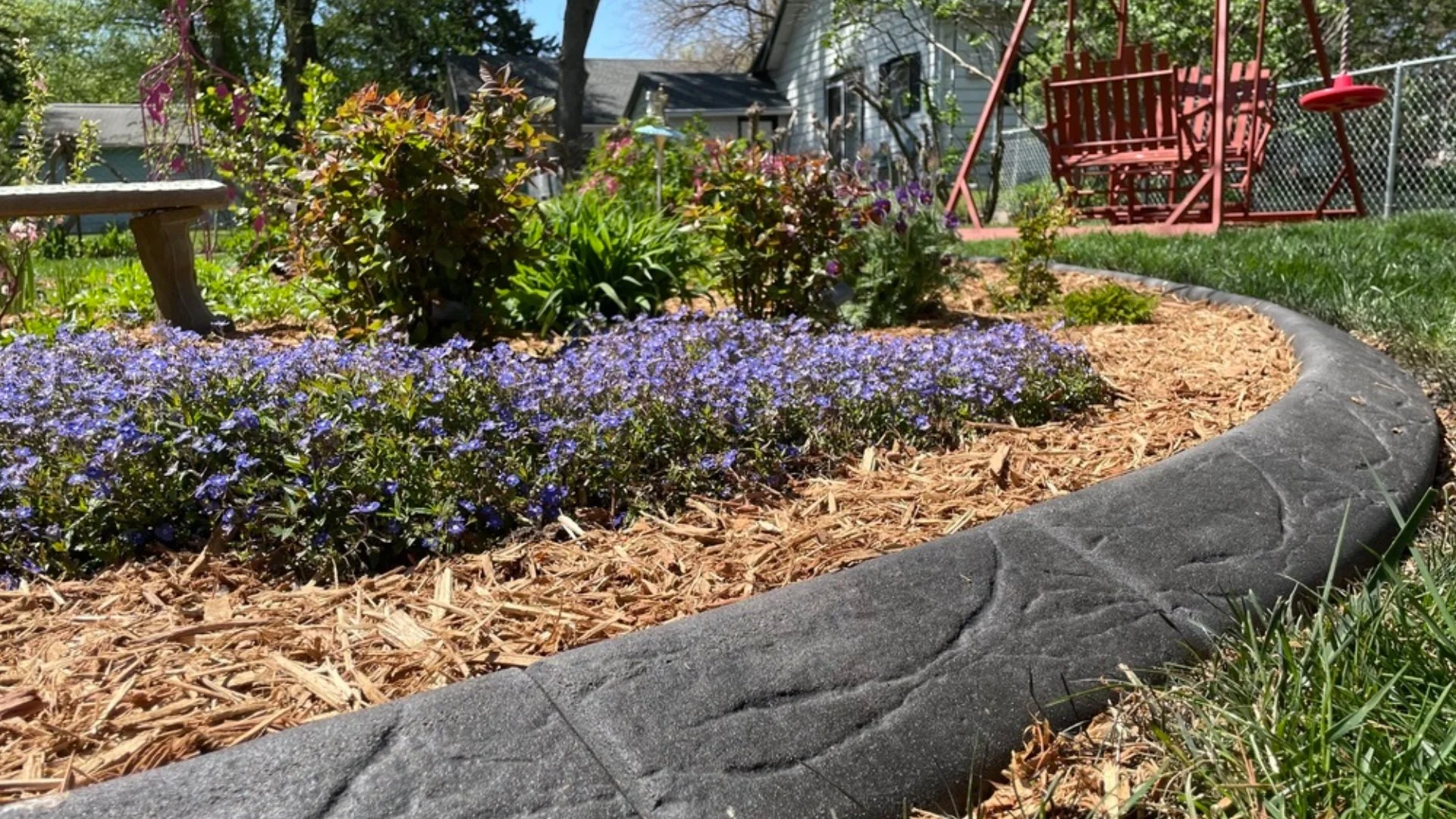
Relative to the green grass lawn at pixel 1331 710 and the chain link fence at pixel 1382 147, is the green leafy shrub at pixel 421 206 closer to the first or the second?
the green grass lawn at pixel 1331 710

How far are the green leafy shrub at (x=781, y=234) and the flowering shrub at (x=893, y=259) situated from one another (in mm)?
147

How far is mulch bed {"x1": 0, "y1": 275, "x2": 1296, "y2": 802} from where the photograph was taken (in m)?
1.70

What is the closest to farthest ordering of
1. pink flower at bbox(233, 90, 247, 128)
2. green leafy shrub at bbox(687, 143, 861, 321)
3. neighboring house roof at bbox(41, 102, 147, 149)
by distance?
green leafy shrub at bbox(687, 143, 861, 321), pink flower at bbox(233, 90, 247, 128), neighboring house roof at bbox(41, 102, 147, 149)

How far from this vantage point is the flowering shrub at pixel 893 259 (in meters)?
5.13

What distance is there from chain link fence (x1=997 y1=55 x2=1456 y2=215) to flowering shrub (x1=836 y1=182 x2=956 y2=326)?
6.84 metres

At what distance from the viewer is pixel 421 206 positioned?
4152mm

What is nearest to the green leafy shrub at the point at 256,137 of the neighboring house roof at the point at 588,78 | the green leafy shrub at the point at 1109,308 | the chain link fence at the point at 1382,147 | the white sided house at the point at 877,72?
the green leafy shrub at the point at 1109,308

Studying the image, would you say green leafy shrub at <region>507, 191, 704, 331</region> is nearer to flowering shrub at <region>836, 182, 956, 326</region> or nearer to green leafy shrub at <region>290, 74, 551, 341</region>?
green leafy shrub at <region>290, 74, 551, 341</region>

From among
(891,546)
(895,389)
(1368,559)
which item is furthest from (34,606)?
(1368,559)

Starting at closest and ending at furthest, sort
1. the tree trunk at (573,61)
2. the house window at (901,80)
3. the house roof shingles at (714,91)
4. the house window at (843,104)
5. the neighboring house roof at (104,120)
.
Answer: the tree trunk at (573,61)
the house window at (901,80)
the house window at (843,104)
the house roof shingles at (714,91)
the neighboring house roof at (104,120)

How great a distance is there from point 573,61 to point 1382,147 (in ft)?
40.4

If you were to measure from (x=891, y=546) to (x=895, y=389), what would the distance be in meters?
0.88

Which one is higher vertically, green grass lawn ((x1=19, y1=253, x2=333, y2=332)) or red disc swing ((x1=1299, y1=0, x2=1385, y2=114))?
red disc swing ((x1=1299, y1=0, x2=1385, y2=114))

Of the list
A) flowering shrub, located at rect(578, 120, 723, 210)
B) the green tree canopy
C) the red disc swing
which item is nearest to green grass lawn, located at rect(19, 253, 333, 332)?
flowering shrub, located at rect(578, 120, 723, 210)
